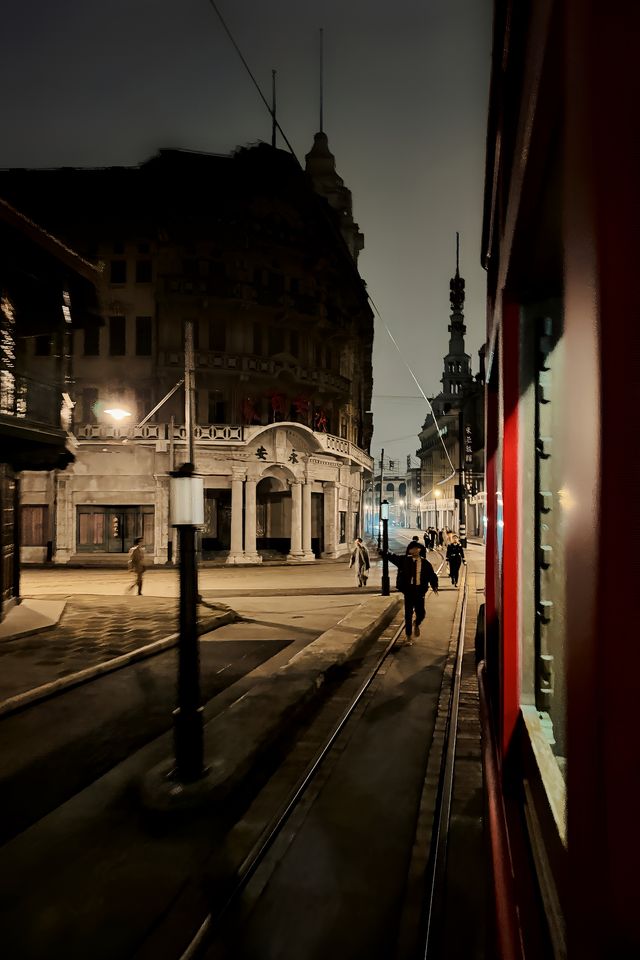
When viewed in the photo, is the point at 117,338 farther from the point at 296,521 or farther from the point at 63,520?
the point at 296,521

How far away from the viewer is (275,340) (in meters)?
32.7

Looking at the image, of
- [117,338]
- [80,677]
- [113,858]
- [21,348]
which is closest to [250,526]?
[117,338]

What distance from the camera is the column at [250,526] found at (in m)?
28.5

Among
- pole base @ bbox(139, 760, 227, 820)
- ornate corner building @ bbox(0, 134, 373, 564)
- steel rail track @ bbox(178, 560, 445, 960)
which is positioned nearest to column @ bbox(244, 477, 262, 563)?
ornate corner building @ bbox(0, 134, 373, 564)

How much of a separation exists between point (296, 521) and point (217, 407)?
27.0 ft

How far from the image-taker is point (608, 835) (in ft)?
3.07

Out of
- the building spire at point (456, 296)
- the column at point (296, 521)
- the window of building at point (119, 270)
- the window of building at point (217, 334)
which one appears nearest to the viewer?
the column at point (296, 521)

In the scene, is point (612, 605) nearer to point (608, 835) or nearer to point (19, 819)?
point (608, 835)

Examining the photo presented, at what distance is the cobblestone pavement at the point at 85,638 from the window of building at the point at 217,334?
18872 millimetres

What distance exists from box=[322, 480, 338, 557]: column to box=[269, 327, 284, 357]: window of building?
8.76 metres

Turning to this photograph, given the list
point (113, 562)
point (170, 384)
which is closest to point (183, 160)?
point (170, 384)

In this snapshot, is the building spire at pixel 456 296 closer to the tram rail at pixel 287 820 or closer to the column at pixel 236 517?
the column at pixel 236 517

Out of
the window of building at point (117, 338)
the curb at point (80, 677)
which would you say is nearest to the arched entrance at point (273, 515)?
the window of building at point (117, 338)

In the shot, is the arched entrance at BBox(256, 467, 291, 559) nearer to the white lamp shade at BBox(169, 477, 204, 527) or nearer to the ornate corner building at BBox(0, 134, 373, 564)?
the ornate corner building at BBox(0, 134, 373, 564)
